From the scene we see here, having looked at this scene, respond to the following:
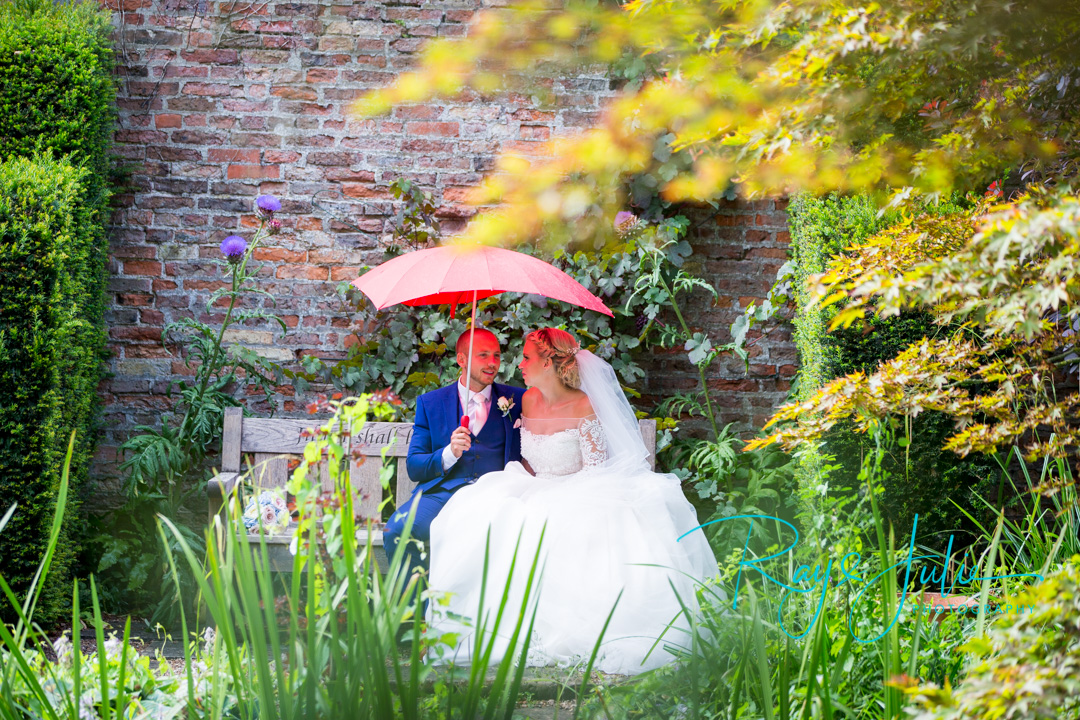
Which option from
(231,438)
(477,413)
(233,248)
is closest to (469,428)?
(477,413)

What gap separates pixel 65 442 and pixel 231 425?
0.64 m

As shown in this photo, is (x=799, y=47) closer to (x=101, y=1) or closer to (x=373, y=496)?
(x=373, y=496)

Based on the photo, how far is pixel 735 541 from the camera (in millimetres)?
3412

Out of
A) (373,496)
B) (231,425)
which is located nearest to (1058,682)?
(373,496)

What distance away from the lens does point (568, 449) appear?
3.22m

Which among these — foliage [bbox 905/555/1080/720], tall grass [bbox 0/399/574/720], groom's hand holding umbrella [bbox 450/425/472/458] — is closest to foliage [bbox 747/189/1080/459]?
foliage [bbox 905/555/1080/720]

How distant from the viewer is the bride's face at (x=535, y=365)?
3.32 m

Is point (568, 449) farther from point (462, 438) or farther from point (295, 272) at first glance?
point (295, 272)

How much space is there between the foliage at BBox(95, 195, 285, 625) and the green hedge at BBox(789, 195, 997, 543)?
249 centimetres

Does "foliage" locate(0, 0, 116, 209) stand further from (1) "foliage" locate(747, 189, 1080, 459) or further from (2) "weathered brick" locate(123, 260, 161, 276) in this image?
(1) "foliage" locate(747, 189, 1080, 459)

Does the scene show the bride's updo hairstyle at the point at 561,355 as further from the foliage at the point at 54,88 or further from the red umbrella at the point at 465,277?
the foliage at the point at 54,88

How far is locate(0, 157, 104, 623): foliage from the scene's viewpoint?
9.73ft

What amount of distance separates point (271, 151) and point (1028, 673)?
3811 millimetres

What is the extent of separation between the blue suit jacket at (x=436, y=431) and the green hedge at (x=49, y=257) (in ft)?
4.58
